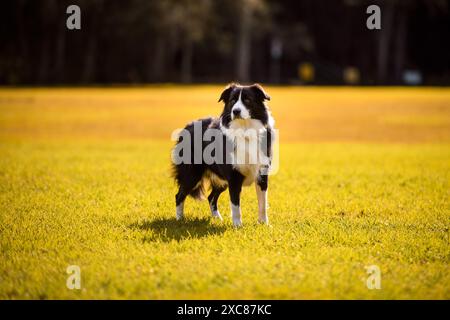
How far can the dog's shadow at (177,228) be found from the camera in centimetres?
744

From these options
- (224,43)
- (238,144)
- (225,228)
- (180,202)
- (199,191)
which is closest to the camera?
(238,144)

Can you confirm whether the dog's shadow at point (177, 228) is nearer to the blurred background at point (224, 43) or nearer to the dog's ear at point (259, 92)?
the dog's ear at point (259, 92)

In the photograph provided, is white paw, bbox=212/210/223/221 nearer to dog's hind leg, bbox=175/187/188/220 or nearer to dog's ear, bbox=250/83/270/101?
dog's hind leg, bbox=175/187/188/220

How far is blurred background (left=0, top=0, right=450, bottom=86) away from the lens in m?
52.9

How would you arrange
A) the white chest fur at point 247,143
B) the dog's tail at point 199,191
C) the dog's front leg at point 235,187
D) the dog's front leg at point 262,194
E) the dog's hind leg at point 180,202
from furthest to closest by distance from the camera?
the dog's tail at point 199,191 < the dog's hind leg at point 180,202 < the dog's front leg at point 262,194 < the dog's front leg at point 235,187 < the white chest fur at point 247,143

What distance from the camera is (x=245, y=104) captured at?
292 inches

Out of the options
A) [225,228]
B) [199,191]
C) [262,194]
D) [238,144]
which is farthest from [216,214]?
[238,144]

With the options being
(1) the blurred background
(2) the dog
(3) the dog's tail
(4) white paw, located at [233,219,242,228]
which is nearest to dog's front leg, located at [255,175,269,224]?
(2) the dog

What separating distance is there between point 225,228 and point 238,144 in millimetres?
1146

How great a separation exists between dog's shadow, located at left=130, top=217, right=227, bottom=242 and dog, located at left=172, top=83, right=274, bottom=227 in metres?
0.39

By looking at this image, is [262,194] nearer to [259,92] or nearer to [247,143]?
[247,143]

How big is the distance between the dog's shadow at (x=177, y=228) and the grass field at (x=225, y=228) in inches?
1.1

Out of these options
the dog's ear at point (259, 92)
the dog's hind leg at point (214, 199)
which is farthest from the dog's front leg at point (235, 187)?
the dog's ear at point (259, 92)
